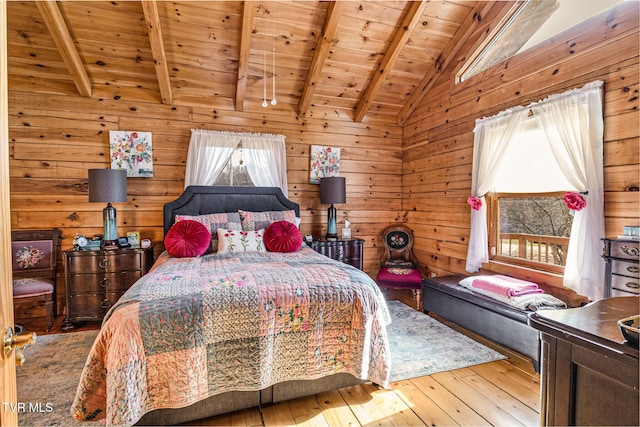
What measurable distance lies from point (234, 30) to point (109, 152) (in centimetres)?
202

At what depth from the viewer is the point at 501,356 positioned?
254cm

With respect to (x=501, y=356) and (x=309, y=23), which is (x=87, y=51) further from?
(x=501, y=356)

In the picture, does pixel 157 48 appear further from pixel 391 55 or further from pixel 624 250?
pixel 624 250

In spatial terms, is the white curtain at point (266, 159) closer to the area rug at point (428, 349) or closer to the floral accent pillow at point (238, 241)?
the floral accent pillow at point (238, 241)

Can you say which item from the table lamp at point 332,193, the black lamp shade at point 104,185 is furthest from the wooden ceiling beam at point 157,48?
the table lamp at point 332,193

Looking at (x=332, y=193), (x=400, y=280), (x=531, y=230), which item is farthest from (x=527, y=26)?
(x=400, y=280)

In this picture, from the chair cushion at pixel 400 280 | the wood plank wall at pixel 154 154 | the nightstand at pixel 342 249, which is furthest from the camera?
the nightstand at pixel 342 249

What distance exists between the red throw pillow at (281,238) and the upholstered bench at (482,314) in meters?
1.52

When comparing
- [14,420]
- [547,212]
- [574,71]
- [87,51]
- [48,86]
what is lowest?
[14,420]

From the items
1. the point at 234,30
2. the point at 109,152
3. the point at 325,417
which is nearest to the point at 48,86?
the point at 109,152

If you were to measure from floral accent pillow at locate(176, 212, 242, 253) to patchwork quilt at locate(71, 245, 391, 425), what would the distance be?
3.72 ft

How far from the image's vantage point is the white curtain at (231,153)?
385 cm

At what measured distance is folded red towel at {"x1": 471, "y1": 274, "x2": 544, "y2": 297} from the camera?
2584 millimetres

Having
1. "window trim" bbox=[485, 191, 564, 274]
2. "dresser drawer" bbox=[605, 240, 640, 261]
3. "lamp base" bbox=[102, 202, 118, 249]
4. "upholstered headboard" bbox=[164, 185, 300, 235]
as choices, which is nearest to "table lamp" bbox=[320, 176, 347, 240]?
"upholstered headboard" bbox=[164, 185, 300, 235]
